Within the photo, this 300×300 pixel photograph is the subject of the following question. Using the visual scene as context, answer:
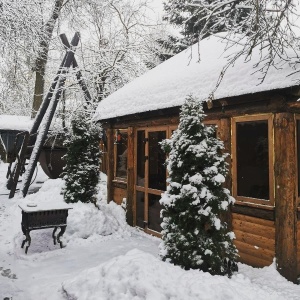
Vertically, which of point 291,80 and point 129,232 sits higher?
point 291,80

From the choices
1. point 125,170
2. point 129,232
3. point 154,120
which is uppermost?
point 154,120

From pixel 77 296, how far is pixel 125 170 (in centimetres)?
539

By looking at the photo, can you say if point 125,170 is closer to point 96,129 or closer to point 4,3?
point 96,129

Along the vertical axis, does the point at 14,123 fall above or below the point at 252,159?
above

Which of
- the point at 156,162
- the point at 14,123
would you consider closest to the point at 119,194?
the point at 156,162

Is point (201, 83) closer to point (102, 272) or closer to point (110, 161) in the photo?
point (102, 272)

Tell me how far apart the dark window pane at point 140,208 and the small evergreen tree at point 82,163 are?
1197 mm

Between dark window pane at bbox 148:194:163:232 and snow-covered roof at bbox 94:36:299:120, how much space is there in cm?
224

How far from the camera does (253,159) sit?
5785 millimetres

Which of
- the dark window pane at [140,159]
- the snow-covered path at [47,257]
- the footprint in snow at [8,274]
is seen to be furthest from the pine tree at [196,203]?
the dark window pane at [140,159]

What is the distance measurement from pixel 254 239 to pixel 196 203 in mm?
1774

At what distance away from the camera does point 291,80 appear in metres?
4.52

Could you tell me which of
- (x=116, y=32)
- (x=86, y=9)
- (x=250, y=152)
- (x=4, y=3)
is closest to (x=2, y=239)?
(x=4, y=3)

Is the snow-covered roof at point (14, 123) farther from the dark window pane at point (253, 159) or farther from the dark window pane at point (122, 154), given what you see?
the dark window pane at point (253, 159)
